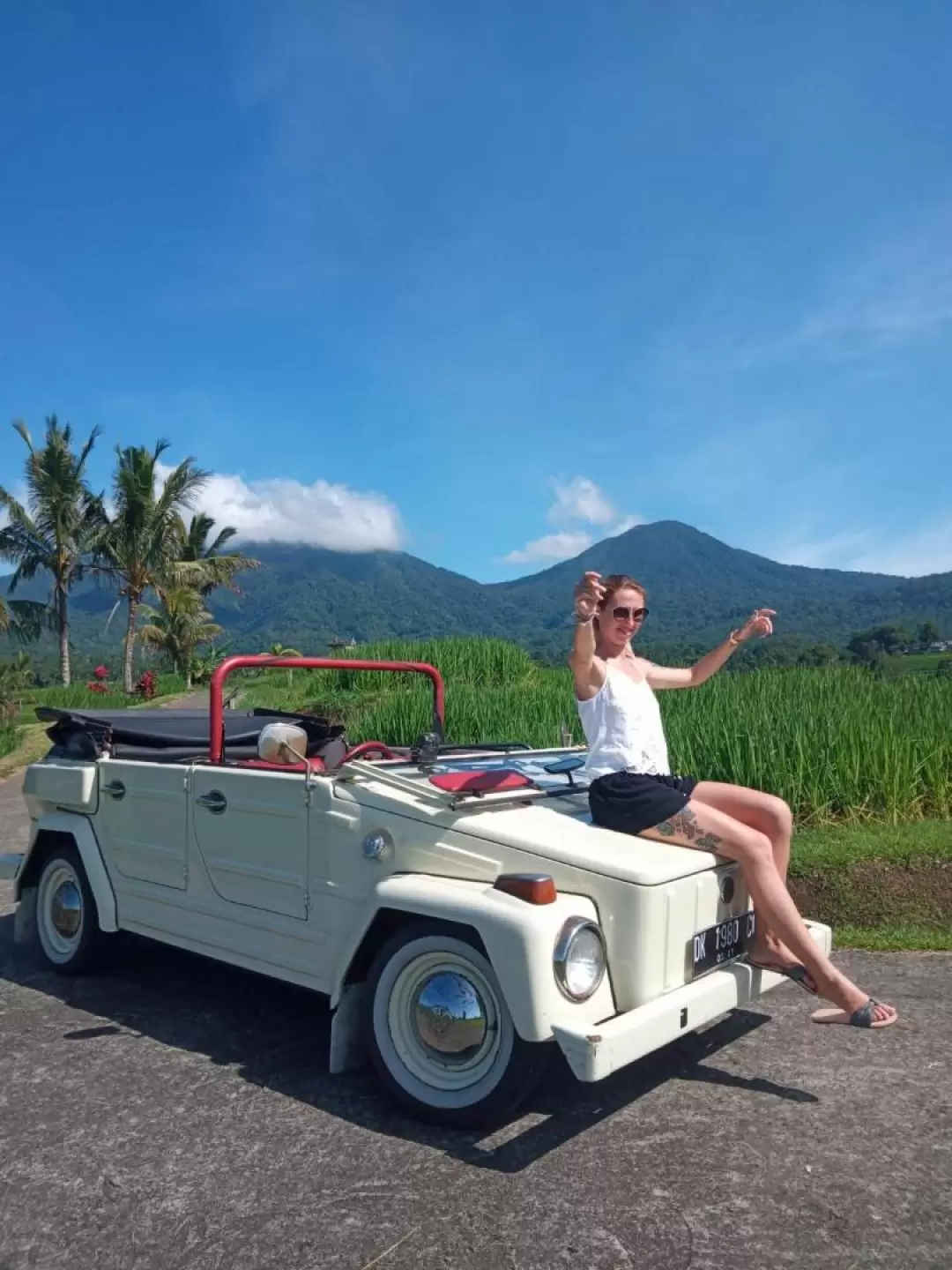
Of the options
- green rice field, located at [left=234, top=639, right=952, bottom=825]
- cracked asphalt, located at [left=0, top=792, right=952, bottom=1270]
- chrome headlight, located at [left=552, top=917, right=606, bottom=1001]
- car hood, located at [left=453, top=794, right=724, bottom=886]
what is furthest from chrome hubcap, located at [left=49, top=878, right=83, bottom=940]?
green rice field, located at [left=234, top=639, right=952, bottom=825]

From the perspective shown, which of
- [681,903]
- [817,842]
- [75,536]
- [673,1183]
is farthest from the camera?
[75,536]

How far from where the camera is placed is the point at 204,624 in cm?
4775

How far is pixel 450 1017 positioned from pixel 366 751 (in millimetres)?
1614

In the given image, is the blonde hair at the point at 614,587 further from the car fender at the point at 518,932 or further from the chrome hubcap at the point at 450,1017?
the chrome hubcap at the point at 450,1017

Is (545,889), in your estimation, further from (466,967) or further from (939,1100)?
(939,1100)

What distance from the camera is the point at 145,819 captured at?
181 inches

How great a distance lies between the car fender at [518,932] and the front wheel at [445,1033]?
110 millimetres

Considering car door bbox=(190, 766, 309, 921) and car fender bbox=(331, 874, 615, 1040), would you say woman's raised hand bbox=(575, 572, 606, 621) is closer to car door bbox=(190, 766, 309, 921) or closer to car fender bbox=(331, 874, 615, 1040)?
car fender bbox=(331, 874, 615, 1040)

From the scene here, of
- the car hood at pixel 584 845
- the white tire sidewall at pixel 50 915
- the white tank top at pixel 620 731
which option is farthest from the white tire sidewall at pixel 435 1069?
the white tire sidewall at pixel 50 915

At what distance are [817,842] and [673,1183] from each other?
366 centimetres

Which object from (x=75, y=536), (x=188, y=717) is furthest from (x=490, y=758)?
(x=75, y=536)

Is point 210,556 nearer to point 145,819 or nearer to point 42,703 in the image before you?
point 42,703

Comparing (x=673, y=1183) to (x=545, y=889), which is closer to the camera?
(x=673, y=1183)

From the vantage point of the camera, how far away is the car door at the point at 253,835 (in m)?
3.85
